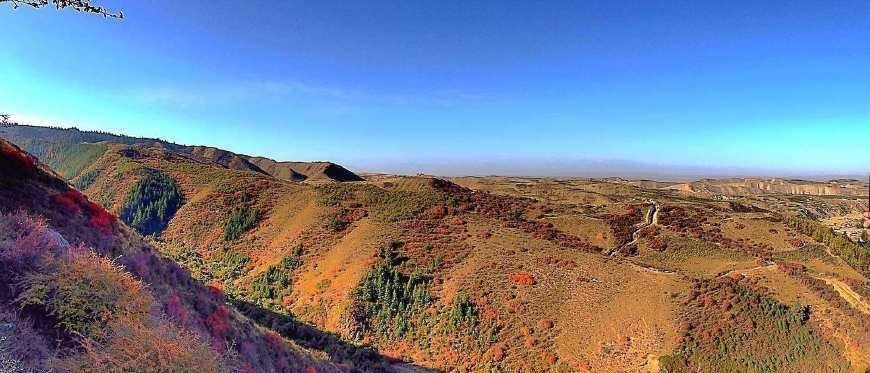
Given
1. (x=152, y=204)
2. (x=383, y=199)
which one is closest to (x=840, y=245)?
(x=383, y=199)

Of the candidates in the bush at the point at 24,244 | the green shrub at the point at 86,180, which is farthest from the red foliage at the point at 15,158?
the green shrub at the point at 86,180

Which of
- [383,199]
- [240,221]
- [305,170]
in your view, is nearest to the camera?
[240,221]

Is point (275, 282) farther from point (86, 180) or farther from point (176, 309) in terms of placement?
point (86, 180)

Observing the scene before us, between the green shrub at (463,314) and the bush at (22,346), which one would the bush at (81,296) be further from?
the green shrub at (463,314)

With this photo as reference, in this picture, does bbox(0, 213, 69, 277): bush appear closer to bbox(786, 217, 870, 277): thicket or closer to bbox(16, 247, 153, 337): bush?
bbox(16, 247, 153, 337): bush

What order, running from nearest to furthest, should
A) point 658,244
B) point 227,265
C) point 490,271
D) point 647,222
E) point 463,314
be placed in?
point 463,314 < point 490,271 < point 227,265 < point 658,244 < point 647,222

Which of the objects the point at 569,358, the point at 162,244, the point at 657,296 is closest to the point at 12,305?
the point at 569,358

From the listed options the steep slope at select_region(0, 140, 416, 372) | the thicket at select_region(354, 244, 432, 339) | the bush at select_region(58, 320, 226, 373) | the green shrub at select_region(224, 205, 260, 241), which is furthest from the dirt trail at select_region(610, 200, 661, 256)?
the green shrub at select_region(224, 205, 260, 241)

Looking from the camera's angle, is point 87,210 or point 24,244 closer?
point 24,244
